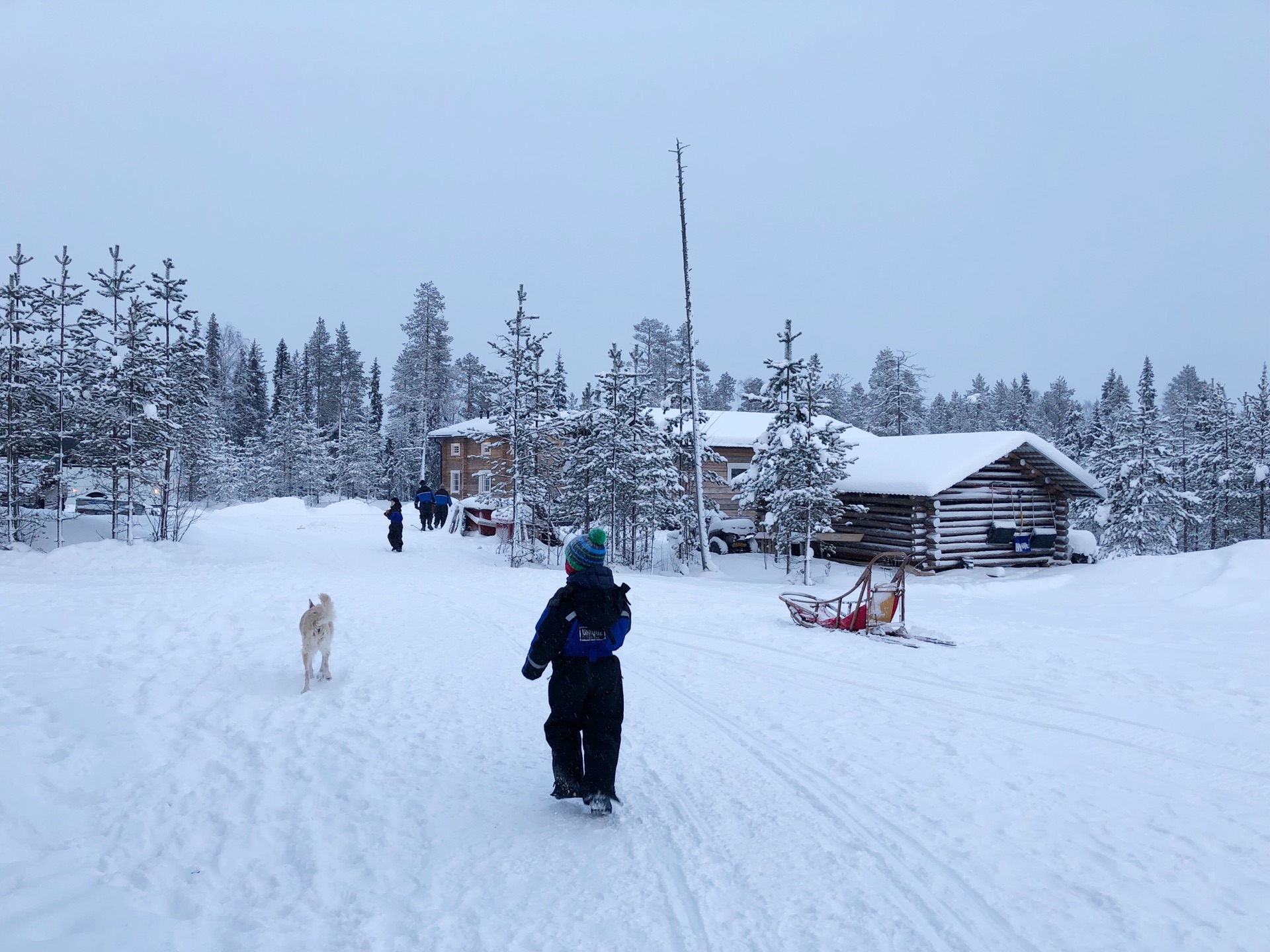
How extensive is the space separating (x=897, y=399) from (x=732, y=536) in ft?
91.9

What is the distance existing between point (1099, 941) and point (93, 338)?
2431 centimetres

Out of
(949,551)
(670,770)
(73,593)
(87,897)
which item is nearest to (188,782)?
(87,897)

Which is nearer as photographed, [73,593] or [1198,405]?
[73,593]

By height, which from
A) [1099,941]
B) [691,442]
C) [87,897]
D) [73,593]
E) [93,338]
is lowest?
[1099,941]

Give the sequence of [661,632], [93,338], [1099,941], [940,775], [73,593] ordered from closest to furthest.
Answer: [1099,941]
[940,775]
[661,632]
[73,593]
[93,338]

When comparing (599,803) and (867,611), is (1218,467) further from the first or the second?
(599,803)

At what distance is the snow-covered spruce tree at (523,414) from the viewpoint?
74.6 ft

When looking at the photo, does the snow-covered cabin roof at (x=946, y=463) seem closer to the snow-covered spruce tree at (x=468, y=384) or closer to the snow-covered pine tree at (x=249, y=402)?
the snow-covered spruce tree at (x=468, y=384)

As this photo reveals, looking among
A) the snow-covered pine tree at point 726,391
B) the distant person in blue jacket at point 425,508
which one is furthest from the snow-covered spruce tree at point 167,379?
the snow-covered pine tree at point 726,391

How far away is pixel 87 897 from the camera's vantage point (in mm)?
3809

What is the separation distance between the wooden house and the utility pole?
465cm

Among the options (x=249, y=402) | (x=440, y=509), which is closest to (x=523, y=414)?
(x=440, y=509)

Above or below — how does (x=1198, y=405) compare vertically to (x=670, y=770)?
above

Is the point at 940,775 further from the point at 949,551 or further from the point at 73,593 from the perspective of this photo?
the point at 949,551
